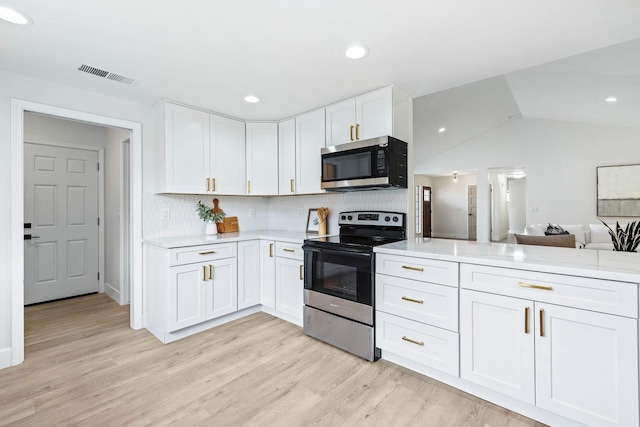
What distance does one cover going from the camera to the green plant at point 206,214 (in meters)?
3.33

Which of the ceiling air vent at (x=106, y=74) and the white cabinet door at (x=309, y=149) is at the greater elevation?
the ceiling air vent at (x=106, y=74)

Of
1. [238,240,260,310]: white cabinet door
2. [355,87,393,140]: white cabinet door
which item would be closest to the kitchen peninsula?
[355,87,393,140]: white cabinet door

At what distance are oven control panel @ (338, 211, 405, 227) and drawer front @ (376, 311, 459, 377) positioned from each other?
886 millimetres

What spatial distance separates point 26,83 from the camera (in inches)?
91.3

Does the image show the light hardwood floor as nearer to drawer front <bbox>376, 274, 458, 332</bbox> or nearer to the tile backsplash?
drawer front <bbox>376, 274, 458, 332</bbox>

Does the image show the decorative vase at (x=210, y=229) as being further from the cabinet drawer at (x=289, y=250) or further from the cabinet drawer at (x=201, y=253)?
the cabinet drawer at (x=289, y=250)

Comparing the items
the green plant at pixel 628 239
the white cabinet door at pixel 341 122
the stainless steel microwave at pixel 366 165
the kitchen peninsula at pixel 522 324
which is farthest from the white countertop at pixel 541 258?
the green plant at pixel 628 239

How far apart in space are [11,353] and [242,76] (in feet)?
9.08

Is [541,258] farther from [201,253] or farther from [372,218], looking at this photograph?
[201,253]

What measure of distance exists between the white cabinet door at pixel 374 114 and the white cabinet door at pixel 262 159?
121 centimetres

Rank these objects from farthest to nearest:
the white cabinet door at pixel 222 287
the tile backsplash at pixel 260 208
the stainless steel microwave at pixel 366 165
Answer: the tile backsplash at pixel 260 208, the white cabinet door at pixel 222 287, the stainless steel microwave at pixel 366 165

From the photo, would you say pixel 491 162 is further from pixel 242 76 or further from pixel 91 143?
pixel 91 143

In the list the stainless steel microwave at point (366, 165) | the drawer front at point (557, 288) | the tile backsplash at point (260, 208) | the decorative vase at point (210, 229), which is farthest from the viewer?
the decorative vase at point (210, 229)

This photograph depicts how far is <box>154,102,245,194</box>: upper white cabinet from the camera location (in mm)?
2895
